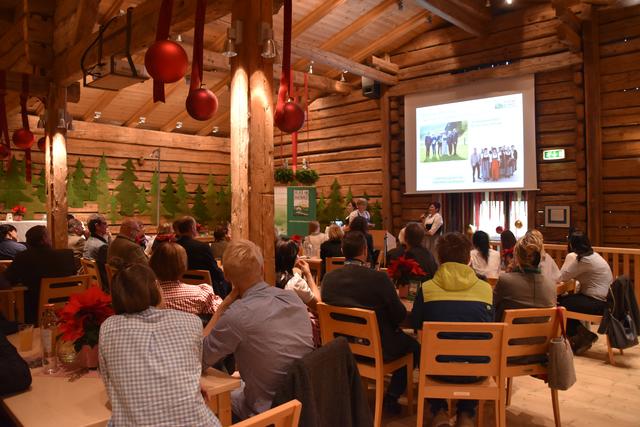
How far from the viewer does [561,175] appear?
27.8ft

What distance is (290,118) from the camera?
4129 mm

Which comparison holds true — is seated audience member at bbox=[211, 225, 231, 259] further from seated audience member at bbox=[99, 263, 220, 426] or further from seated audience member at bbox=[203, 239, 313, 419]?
seated audience member at bbox=[99, 263, 220, 426]

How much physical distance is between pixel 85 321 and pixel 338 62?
794 cm

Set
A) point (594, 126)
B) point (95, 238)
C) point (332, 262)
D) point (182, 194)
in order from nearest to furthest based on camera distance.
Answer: point (332, 262)
point (95, 238)
point (594, 126)
point (182, 194)

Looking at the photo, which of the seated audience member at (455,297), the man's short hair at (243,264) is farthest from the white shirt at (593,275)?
the man's short hair at (243,264)

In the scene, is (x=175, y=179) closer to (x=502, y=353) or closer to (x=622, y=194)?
(x=622, y=194)

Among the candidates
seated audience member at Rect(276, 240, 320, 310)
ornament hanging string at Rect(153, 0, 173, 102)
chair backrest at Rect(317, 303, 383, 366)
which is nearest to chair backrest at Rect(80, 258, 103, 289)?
seated audience member at Rect(276, 240, 320, 310)

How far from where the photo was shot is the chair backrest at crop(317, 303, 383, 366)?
308cm

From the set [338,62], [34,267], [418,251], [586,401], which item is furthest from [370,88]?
[586,401]

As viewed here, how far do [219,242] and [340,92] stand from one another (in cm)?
605

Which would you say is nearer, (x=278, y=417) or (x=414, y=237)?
(x=278, y=417)

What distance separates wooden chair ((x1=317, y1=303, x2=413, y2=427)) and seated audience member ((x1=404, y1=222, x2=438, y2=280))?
1.30m

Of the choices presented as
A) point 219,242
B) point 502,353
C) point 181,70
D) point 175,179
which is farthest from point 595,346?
point 175,179

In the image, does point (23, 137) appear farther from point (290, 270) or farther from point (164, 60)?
point (290, 270)
